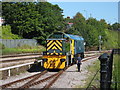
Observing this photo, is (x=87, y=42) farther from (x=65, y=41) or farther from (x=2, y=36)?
(x=65, y=41)

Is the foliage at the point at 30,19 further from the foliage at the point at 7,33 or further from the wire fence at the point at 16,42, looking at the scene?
the wire fence at the point at 16,42

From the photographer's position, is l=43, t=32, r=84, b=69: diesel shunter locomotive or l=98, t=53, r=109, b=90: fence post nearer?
l=98, t=53, r=109, b=90: fence post

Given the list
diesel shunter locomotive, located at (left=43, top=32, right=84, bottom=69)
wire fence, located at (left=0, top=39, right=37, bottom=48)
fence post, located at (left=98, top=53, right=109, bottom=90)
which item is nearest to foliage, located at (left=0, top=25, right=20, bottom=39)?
wire fence, located at (left=0, top=39, right=37, bottom=48)

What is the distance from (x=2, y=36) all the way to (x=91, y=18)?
46.4m

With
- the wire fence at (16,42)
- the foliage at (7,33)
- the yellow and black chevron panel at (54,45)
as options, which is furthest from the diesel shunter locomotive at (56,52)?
the foliage at (7,33)

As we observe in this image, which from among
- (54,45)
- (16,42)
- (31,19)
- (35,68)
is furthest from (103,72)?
(31,19)

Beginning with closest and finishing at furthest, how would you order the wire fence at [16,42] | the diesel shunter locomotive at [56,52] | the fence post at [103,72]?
the fence post at [103,72] < the diesel shunter locomotive at [56,52] < the wire fence at [16,42]

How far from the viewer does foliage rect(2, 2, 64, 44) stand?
174ft

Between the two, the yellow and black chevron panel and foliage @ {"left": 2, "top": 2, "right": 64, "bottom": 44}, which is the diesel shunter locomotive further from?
foliage @ {"left": 2, "top": 2, "right": 64, "bottom": 44}

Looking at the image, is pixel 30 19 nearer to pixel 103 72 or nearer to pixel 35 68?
pixel 35 68

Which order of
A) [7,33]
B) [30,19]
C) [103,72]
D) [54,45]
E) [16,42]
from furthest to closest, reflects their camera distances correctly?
[30,19]
[7,33]
[16,42]
[54,45]
[103,72]

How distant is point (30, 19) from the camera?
52.8m

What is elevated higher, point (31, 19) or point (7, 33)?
point (31, 19)

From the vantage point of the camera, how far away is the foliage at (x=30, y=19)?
174 ft
